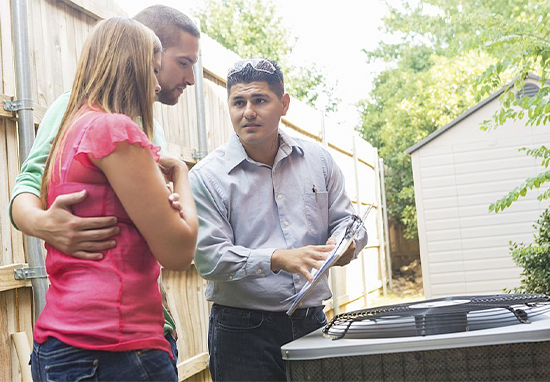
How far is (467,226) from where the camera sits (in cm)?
1136

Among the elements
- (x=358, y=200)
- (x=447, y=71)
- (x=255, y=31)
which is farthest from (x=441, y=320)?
(x=255, y=31)

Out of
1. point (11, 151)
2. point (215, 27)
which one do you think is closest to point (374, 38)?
point (215, 27)

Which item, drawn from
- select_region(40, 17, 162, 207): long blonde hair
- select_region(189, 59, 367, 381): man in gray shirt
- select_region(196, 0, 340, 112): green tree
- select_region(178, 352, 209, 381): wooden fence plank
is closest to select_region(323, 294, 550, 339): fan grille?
select_region(189, 59, 367, 381): man in gray shirt

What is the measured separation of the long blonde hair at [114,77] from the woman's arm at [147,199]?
0.53 ft

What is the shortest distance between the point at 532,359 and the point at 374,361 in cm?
37

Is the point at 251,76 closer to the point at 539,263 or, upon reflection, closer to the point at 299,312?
the point at 299,312

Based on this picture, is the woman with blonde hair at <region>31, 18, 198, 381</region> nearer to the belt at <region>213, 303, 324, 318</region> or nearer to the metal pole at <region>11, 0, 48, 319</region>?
the belt at <region>213, 303, 324, 318</region>

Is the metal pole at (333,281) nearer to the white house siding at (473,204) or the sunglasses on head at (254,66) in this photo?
the white house siding at (473,204)

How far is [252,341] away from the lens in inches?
96.0

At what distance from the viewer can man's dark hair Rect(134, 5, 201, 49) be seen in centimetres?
251

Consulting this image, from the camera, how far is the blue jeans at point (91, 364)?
1.40 meters

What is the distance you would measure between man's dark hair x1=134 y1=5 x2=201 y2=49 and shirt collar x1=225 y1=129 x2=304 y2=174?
1.47 ft

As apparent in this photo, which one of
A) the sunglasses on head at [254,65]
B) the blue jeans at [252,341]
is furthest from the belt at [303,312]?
the sunglasses on head at [254,65]

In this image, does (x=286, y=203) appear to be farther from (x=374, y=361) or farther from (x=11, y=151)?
(x=11, y=151)
